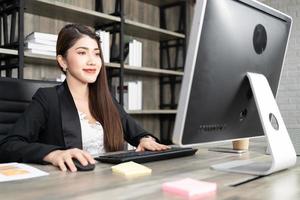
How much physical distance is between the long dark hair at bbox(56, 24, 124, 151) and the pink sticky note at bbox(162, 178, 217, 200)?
833 mm

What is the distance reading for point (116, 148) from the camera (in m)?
1.58

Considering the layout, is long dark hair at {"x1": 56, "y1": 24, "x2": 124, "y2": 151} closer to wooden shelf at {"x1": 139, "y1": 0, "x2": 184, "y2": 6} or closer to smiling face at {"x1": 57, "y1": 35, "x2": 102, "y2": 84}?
smiling face at {"x1": 57, "y1": 35, "x2": 102, "y2": 84}

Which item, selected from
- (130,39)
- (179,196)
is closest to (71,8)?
(130,39)

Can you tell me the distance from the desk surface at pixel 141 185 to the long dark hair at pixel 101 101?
501 mm

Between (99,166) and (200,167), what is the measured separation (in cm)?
28

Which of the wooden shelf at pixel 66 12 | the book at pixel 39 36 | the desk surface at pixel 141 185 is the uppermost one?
the wooden shelf at pixel 66 12

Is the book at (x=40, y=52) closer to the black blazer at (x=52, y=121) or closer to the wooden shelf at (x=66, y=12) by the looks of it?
the wooden shelf at (x=66, y=12)

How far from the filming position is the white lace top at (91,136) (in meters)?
1.53

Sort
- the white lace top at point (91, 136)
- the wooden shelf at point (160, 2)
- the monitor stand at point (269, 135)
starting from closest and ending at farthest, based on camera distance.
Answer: the monitor stand at point (269, 135), the white lace top at point (91, 136), the wooden shelf at point (160, 2)

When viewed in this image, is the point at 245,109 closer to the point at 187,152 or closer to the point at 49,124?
the point at 187,152

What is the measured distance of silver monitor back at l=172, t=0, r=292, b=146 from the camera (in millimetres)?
832

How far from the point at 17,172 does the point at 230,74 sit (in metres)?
0.57

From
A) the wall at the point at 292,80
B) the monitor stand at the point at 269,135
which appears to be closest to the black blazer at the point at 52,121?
the monitor stand at the point at 269,135

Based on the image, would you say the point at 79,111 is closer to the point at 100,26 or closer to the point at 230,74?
the point at 230,74
